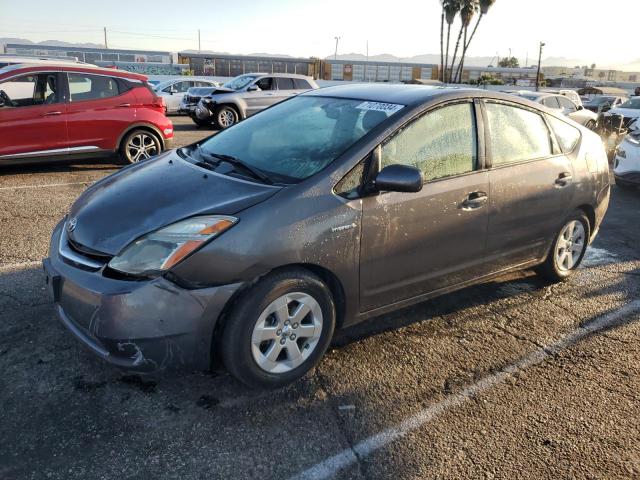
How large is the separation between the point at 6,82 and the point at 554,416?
313 inches

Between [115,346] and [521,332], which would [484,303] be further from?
[115,346]

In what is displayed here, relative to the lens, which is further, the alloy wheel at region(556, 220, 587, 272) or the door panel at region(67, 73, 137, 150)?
the door panel at region(67, 73, 137, 150)

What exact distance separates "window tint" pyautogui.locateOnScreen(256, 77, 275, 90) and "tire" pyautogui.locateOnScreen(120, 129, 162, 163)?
25.2 ft

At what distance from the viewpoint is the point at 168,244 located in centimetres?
264

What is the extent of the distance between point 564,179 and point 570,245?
0.70 meters

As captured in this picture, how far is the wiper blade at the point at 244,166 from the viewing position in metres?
3.09

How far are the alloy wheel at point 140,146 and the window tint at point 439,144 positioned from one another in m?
6.21

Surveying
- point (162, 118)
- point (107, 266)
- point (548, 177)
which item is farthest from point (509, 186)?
point (162, 118)

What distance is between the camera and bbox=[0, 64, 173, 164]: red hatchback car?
7551mm

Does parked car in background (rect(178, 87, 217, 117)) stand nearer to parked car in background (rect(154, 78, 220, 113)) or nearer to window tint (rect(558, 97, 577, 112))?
parked car in background (rect(154, 78, 220, 113))

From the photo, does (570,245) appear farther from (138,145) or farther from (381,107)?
(138,145)

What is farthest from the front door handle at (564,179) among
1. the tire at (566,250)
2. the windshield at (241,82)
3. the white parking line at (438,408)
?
the windshield at (241,82)

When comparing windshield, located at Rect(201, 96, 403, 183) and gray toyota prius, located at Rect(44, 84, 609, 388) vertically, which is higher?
windshield, located at Rect(201, 96, 403, 183)

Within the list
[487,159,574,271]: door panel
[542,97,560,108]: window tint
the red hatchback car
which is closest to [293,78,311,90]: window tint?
[542,97,560,108]: window tint
